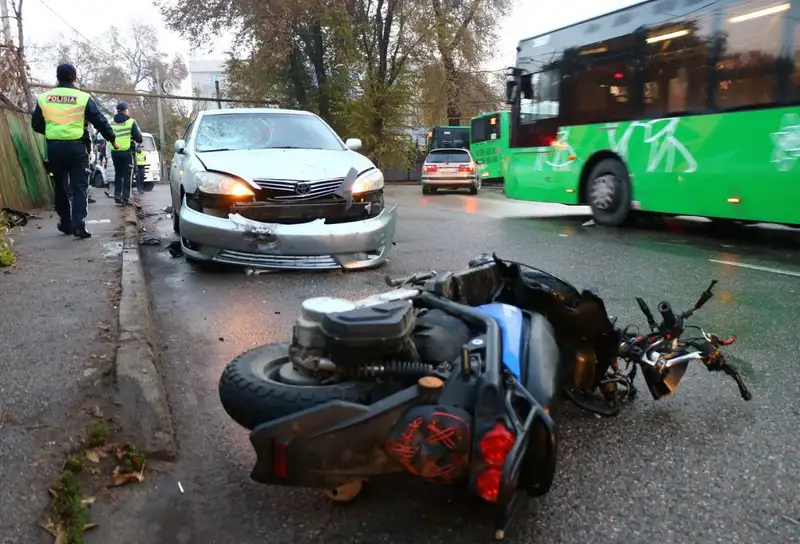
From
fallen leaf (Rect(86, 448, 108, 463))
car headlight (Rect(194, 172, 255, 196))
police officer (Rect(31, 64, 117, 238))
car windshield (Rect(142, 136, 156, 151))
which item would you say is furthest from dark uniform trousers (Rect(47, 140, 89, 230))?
car windshield (Rect(142, 136, 156, 151))

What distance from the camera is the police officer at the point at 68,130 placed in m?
7.68

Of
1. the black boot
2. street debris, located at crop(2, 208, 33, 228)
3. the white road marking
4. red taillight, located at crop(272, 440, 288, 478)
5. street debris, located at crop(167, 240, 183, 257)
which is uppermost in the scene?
street debris, located at crop(2, 208, 33, 228)

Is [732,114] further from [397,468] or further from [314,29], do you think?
[314,29]

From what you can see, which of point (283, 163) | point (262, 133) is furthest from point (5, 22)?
point (283, 163)

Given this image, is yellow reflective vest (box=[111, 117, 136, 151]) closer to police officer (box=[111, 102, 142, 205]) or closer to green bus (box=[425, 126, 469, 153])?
police officer (box=[111, 102, 142, 205])

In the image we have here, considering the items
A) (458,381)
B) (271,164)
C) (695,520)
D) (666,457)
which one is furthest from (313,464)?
(271,164)

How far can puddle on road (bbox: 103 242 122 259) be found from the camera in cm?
683

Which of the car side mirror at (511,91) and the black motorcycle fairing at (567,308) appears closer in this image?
the black motorcycle fairing at (567,308)

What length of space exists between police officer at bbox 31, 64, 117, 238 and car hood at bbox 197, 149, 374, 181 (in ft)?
6.75

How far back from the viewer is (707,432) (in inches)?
114

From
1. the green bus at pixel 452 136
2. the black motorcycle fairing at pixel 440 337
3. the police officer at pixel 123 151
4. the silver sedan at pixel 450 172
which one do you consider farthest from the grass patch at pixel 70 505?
the green bus at pixel 452 136

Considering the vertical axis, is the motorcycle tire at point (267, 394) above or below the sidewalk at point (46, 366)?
above

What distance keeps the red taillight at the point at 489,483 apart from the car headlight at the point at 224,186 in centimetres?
466

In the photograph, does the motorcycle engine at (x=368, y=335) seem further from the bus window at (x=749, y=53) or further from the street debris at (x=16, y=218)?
the street debris at (x=16, y=218)
